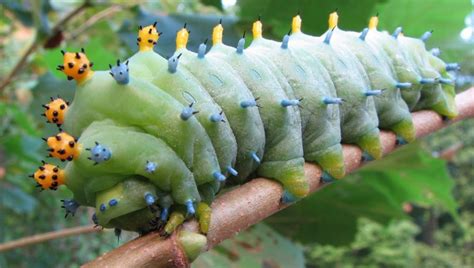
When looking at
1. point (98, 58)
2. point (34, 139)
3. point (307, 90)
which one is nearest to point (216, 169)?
point (307, 90)

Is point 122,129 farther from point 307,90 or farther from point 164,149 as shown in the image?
point 307,90

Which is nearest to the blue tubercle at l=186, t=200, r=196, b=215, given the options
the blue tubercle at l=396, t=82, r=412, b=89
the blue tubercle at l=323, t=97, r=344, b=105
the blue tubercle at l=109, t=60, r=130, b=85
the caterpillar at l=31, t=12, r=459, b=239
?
the caterpillar at l=31, t=12, r=459, b=239

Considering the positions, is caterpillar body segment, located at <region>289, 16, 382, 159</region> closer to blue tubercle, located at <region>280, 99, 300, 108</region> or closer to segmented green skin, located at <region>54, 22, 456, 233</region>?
segmented green skin, located at <region>54, 22, 456, 233</region>

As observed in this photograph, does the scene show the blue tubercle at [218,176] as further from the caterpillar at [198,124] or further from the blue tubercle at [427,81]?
the blue tubercle at [427,81]

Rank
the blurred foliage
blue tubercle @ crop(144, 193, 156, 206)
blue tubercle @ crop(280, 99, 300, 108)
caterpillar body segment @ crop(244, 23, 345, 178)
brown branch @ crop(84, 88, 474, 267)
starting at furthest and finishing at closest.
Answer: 1. the blurred foliage
2. caterpillar body segment @ crop(244, 23, 345, 178)
3. blue tubercle @ crop(280, 99, 300, 108)
4. blue tubercle @ crop(144, 193, 156, 206)
5. brown branch @ crop(84, 88, 474, 267)

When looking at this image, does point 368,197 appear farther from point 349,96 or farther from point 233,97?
point 233,97

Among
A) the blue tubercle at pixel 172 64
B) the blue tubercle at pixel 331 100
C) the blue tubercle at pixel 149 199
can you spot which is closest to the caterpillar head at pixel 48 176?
the blue tubercle at pixel 149 199

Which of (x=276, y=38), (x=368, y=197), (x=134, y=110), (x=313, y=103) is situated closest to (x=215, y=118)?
(x=134, y=110)
